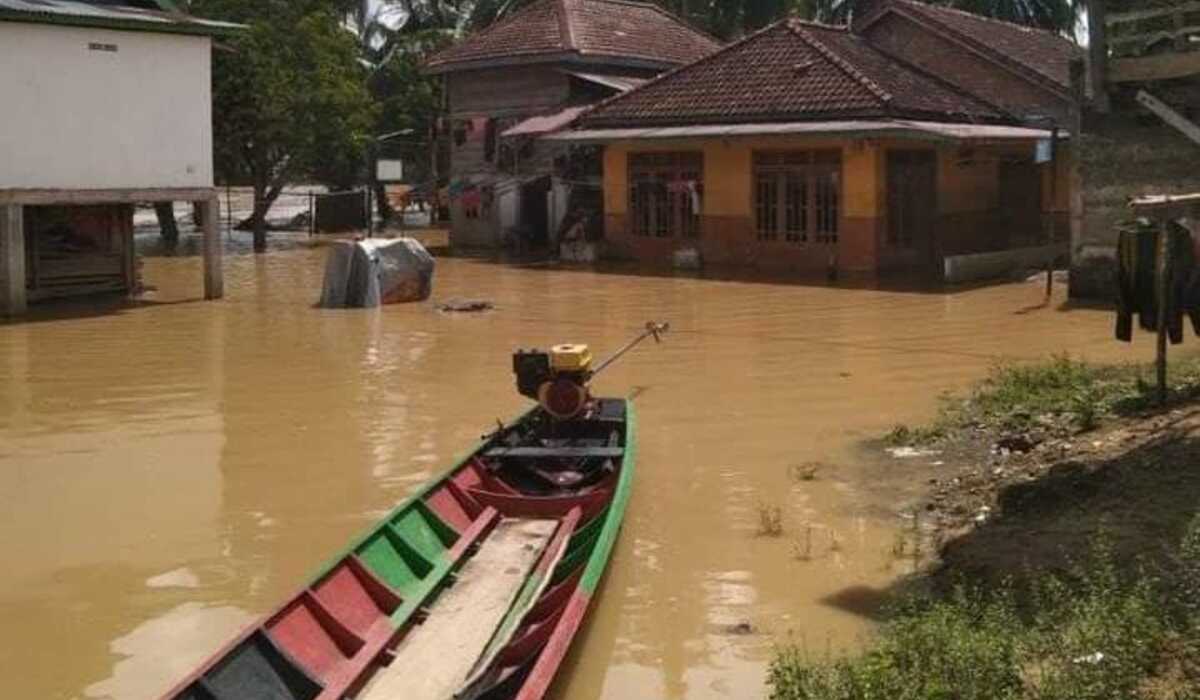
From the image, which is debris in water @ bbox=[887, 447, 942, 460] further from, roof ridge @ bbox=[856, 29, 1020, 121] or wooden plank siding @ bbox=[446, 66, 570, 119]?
wooden plank siding @ bbox=[446, 66, 570, 119]

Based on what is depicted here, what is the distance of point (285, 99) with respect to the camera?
102 feet

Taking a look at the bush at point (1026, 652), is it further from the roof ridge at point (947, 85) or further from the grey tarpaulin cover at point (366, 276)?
the roof ridge at point (947, 85)

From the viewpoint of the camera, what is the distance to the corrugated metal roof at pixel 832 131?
22373mm

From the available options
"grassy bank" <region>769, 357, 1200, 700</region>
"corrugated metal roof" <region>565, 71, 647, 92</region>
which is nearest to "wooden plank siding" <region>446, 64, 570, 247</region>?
"corrugated metal roof" <region>565, 71, 647, 92</region>

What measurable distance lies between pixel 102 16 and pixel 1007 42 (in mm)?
18759

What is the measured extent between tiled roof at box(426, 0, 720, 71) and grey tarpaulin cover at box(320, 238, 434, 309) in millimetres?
11319

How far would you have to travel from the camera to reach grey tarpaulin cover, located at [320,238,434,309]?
67.7 feet

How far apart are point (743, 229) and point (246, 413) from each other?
48.7 ft

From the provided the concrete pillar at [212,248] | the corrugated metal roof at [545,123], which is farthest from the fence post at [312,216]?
the concrete pillar at [212,248]

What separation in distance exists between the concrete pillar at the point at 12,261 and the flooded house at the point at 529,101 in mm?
12767

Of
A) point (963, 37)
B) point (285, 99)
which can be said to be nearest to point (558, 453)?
point (963, 37)

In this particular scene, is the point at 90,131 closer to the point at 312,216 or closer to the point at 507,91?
the point at 507,91

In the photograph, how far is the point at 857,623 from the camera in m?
6.80

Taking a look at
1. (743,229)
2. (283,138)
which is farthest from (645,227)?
(283,138)
